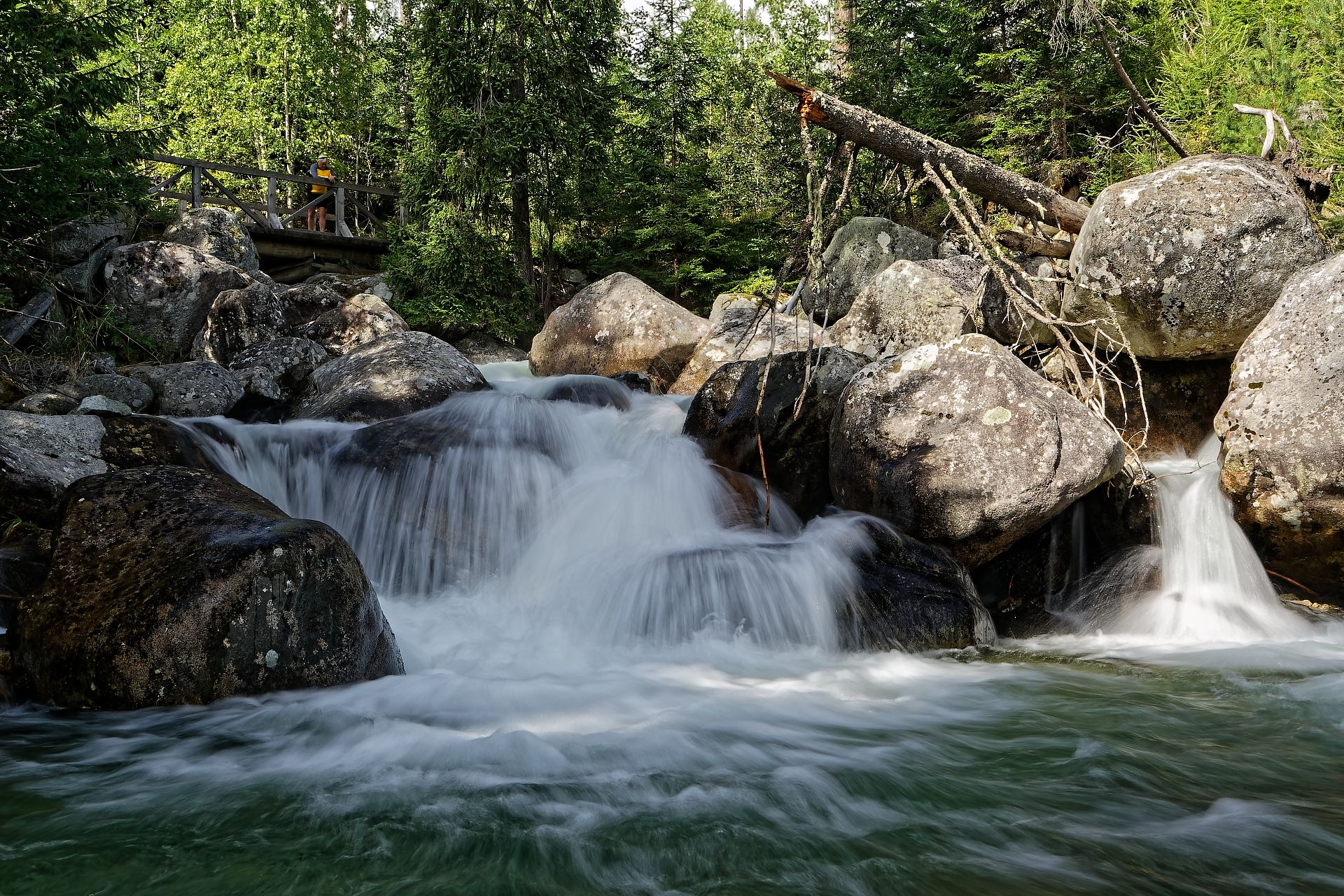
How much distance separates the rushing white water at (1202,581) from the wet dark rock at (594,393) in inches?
218

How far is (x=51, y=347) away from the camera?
35.7 ft

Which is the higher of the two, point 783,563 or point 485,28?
point 485,28

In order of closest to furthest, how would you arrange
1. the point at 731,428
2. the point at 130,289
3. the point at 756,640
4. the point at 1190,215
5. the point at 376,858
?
the point at 376,858
the point at 756,640
the point at 1190,215
the point at 731,428
the point at 130,289

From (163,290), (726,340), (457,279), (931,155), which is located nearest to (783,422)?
(931,155)

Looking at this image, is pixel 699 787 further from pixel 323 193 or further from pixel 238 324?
pixel 323 193

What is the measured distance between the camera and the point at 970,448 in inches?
236

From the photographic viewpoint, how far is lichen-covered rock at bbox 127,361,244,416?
980 centimetres

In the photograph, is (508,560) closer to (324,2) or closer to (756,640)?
(756,640)

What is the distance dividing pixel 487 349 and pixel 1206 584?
12719mm

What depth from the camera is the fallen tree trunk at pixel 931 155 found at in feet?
21.7

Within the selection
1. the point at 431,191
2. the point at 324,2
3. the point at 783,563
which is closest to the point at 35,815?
the point at 783,563

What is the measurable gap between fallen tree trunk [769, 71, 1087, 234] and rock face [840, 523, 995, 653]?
321cm

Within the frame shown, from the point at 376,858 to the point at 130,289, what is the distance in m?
13.3

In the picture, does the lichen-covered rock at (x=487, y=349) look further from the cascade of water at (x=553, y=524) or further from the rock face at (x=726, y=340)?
the cascade of water at (x=553, y=524)
